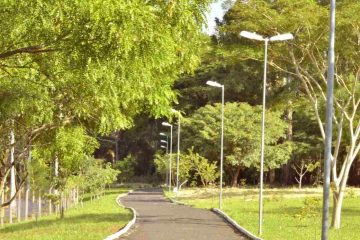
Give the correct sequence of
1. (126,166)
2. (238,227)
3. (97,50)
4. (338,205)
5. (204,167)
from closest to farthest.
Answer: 1. (97,50)
2. (238,227)
3. (338,205)
4. (204,167)
5. (126,166)

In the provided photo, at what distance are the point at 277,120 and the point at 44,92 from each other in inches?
2218

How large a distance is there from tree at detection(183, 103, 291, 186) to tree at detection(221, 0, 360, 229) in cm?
3734

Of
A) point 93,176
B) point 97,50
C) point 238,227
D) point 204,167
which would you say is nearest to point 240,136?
point 204,167

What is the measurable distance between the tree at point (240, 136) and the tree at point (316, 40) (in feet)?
123

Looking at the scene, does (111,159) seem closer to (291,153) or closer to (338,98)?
(291,153)

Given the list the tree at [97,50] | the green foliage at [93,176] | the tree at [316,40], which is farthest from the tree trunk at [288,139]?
the tree at [97,50]

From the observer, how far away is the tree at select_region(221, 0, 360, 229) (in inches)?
1021

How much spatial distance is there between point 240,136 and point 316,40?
130 ft

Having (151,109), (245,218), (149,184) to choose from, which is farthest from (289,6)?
(149,184)

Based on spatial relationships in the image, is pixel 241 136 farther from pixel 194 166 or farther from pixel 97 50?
pixel 97 50

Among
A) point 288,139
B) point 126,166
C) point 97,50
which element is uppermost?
point 97,50

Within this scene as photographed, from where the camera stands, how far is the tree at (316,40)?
25.9 meters

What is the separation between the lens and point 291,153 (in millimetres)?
69062

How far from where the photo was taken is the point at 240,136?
A: 6606 centimetres
